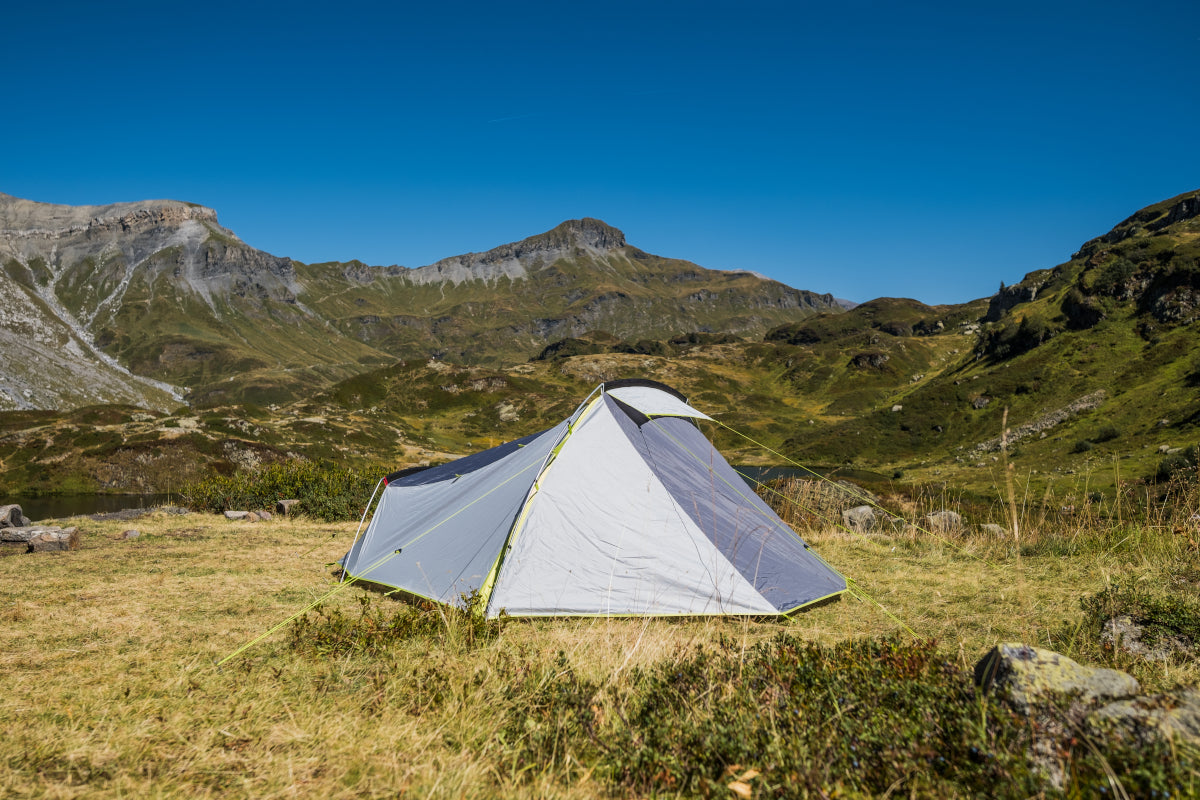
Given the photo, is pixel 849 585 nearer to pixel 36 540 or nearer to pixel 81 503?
pixel 36 540

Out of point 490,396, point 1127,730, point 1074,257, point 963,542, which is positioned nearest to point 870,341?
point 1074,257

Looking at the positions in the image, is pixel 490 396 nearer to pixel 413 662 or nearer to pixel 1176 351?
pixel 1176 351

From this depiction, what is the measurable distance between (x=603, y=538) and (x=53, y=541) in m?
12.4

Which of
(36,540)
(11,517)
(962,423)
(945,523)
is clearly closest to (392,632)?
(36,540)

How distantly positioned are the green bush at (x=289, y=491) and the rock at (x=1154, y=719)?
19285 millimetres

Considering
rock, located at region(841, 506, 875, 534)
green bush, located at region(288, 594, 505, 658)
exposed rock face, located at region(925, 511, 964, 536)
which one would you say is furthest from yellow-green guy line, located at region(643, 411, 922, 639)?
rock, located at region(841, 506, 875, 534)

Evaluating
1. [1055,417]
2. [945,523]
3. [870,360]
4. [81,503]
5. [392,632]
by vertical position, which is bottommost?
[81,503]

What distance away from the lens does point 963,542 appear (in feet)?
41.1

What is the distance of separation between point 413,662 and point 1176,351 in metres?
74.9

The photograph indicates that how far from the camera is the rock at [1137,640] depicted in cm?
547

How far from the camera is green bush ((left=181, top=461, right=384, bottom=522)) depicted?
1945 centimetres

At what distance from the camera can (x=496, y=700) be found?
440cm

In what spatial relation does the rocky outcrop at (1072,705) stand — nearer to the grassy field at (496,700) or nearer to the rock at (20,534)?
the grassy field at (496,700)

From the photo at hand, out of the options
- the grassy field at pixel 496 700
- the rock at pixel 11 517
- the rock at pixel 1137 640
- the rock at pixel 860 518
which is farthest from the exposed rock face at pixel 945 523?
the rock at pixel 11 517
